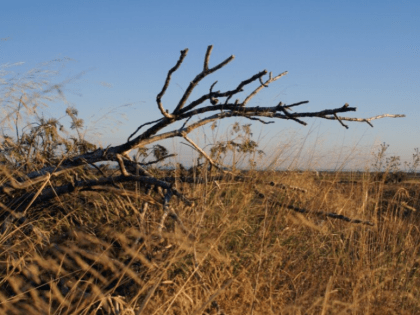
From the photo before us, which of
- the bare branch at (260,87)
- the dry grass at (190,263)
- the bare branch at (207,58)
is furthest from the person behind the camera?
the bare branch at (260,87)

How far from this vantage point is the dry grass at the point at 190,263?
2459 millimetres

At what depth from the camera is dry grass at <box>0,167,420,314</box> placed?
8.07ft

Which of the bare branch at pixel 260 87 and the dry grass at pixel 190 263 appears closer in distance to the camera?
the dry grass at pixel 190 263

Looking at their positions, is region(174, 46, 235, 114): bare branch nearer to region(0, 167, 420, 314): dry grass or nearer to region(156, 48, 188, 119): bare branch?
region(156, 48, 188, 119): bare branch

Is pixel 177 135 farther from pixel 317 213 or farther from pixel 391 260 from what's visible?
pixel 391 260

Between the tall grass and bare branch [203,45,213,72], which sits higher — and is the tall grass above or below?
below

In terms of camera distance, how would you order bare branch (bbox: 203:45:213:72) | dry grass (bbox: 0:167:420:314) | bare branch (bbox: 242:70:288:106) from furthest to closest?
bare branch (bbox: 242:70:288:106) → bare branch (bbox: 203:45:213:72) → dry grass (bbox: 0:167:420:314)

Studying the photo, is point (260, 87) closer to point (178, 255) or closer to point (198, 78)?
point (198, 78)

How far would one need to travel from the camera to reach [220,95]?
10.2 ft

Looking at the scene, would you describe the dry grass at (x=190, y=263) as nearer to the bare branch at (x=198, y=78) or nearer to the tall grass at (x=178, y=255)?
the tall grass at (x=178, y=255)

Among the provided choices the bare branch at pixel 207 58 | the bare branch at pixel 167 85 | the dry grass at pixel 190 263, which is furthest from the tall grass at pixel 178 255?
the bare branch at pixel 207 58

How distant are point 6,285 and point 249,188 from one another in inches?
81.0

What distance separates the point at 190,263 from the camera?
2924 millimetres

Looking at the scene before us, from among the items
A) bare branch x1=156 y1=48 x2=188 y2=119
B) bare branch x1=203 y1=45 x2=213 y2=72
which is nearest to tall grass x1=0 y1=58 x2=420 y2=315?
bare branch x1=156 y1=48 x2=188 y2=119
